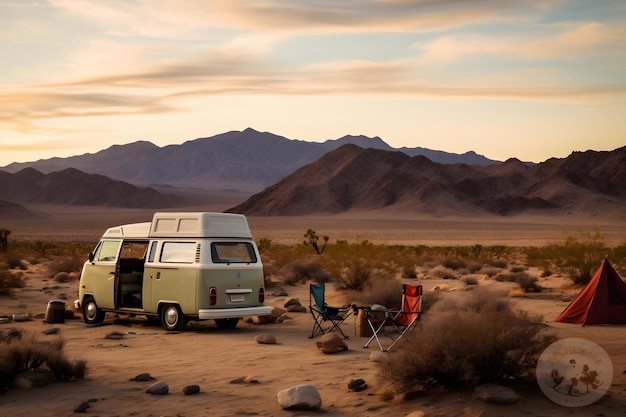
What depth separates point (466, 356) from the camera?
8477mm

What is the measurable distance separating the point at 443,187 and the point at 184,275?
382ft

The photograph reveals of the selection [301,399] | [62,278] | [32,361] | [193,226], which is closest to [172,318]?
[193,226]

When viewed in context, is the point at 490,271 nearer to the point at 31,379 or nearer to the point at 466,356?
the point at 466,356

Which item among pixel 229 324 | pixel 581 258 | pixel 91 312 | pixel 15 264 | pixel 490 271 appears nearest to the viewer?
pixel 229 324

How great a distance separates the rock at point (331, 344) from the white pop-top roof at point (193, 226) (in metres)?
3.58

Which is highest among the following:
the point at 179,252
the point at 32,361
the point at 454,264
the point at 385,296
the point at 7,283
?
the point at 179,252

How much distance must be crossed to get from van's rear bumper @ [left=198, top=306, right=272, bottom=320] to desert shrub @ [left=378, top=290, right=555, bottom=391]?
5834 millimetres

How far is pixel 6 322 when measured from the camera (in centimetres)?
1666

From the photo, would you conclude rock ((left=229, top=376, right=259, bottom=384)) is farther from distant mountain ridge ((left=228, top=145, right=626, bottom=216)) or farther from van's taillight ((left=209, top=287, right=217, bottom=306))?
distant mountain ridge ((left=228, top=145, right=626, bottom=216))

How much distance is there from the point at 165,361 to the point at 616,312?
8.78 meters

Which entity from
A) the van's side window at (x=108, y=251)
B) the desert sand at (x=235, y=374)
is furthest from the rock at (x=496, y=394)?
the van's side window at (x=108, y=251)

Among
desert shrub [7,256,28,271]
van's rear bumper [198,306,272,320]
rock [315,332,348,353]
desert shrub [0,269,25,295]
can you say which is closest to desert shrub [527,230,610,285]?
van's rear bumper [198,306,272,320]

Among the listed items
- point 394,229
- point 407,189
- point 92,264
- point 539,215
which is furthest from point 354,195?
point 92,264

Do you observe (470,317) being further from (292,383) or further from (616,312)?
(616,312)
